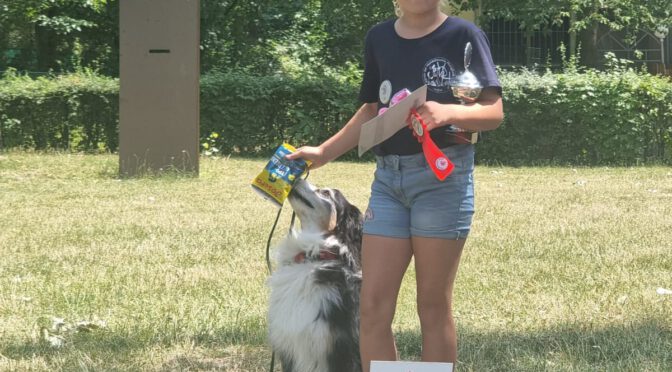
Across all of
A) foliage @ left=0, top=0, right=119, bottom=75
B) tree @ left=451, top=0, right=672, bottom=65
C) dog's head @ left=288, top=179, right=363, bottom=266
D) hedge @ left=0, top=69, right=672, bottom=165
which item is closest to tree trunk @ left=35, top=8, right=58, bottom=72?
foliage @ left=0, top=0, right=119, bottom=75

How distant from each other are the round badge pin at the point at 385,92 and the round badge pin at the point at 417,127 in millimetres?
265

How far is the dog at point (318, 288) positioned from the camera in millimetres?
3574

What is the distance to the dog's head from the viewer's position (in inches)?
146

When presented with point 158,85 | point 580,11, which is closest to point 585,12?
point 580,11

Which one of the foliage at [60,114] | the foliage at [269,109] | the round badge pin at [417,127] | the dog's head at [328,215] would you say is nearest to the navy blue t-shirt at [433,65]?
the round badge pin at [417,127]

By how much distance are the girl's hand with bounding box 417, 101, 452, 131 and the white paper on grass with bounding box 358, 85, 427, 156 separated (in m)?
0.02

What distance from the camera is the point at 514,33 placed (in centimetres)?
2758

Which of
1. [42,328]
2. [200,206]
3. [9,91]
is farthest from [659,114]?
[42,328]

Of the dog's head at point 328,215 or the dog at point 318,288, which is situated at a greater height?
the dog's head at point 328,215

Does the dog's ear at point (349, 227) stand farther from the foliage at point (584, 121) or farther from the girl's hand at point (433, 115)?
the foliage at point (584, 121)

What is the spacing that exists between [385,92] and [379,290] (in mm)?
739

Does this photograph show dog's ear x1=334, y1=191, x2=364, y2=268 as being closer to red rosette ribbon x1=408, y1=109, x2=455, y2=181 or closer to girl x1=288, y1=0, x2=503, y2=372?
girl x1=288, y1=0, x2=503, y2=372

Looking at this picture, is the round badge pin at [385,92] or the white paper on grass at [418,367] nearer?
the white paper on grass at [418,367]

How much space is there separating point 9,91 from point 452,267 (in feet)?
44.1
